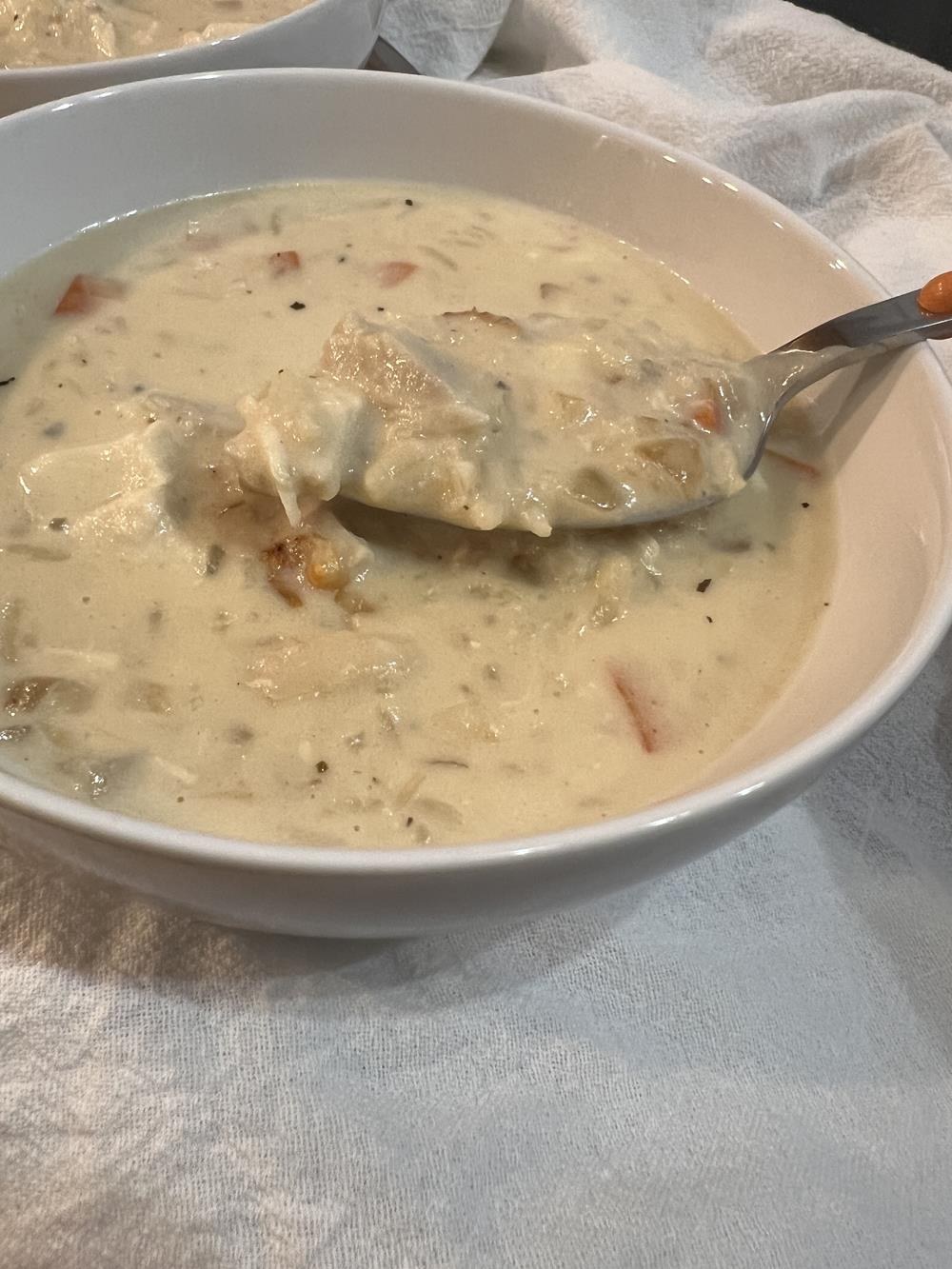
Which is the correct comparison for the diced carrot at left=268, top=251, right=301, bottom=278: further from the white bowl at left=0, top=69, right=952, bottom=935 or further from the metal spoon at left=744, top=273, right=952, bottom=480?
the metal spoon at left=744, top=273, right=952, bottom=480

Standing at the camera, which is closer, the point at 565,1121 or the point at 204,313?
the point at 565,1121

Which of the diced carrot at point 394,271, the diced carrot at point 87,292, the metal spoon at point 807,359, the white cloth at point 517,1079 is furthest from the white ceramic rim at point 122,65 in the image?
the white cloth at point 517,1079

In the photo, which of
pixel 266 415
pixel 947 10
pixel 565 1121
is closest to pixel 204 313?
pixel 266 415

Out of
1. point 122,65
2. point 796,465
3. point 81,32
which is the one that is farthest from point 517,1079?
point 81,32

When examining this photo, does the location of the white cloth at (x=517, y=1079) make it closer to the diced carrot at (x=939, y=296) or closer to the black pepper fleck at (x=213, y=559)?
the black pepper fleck at (x=213, y=559)

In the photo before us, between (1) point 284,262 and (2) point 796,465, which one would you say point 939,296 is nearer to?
(2) point 796,465

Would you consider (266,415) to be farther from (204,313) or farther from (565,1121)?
(565,1121)
